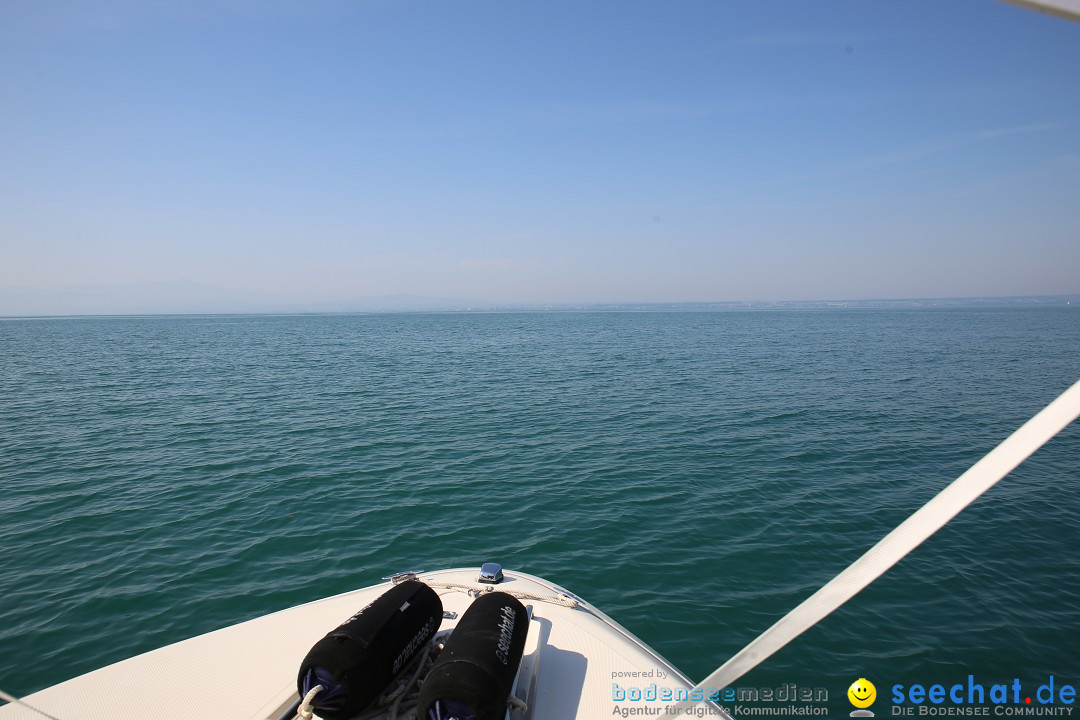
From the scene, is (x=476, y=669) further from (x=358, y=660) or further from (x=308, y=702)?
(x=308, y=702)

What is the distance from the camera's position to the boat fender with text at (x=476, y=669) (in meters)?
3.61

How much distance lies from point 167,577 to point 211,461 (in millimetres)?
7595

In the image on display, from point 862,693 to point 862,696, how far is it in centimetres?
4

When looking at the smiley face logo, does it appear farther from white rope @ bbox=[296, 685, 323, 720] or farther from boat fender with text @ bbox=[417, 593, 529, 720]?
white rope @ bbox=[296, 685, 323, 720]

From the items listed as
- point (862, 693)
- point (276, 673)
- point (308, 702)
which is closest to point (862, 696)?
point (862, 693)

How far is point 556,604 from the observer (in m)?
6.41

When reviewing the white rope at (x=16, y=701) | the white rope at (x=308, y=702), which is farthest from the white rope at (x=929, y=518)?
the white rope at (x=16, y=701)

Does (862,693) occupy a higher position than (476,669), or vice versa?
(476,669)

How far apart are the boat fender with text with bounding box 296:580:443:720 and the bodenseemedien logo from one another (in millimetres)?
5849

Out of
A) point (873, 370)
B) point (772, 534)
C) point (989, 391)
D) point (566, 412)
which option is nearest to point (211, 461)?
point (566, 412)

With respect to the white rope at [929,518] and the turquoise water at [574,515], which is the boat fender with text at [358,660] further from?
the turquoise water at [574,515]

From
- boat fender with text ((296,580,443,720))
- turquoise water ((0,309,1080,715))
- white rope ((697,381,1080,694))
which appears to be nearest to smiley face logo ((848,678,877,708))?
turquoise water ((0,309,1080,715))

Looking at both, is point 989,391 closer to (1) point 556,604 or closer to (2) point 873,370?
(2) point 873,370

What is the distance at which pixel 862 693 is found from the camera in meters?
6.88
